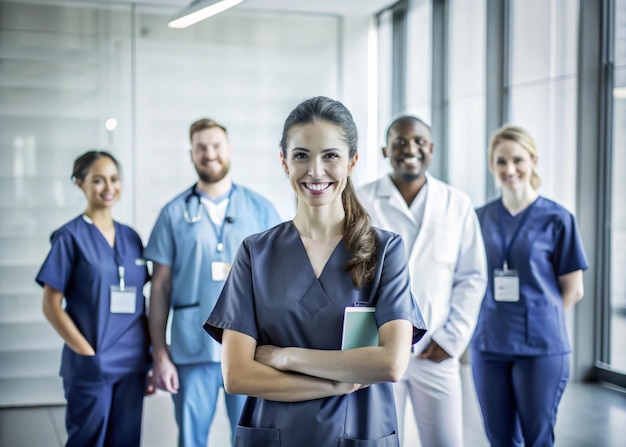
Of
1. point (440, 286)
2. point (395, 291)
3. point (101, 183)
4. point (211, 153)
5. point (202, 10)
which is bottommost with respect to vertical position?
point (440, 286)

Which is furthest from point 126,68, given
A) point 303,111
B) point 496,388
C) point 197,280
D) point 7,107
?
point 303,111

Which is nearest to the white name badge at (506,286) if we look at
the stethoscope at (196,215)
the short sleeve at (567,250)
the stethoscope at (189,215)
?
the short sleeve at (567,250)

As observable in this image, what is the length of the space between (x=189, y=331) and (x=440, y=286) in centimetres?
100

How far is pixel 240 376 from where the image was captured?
5.51ft

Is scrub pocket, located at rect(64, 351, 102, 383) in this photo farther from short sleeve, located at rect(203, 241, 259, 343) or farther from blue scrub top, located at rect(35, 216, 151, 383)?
short sleeve, located at rect(203, 241, 259, 343)

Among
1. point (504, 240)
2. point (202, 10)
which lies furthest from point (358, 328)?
point (202, 10)

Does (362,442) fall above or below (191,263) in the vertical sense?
below

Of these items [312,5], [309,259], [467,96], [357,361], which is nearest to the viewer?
[357,361]

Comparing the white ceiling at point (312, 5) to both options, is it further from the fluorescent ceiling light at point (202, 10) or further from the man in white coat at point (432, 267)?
the man in white coat at point (432, 267)

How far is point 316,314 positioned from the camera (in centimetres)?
169

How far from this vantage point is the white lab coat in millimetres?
2730

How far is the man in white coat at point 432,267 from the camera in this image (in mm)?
2732

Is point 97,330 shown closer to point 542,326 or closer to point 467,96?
point 542,326

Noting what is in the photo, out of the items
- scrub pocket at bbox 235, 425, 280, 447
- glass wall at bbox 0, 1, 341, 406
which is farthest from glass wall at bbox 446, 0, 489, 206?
scrub pocket at bbox 235, 425, 280, 447
